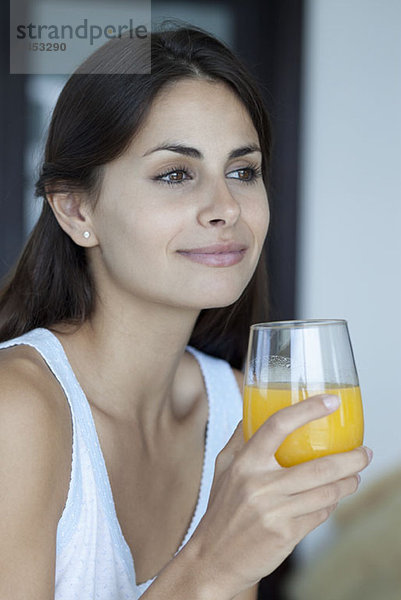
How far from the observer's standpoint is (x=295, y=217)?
3.36 m

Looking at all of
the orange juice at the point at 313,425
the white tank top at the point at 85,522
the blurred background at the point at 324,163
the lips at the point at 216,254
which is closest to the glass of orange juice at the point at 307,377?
the orange juice at the point at 313,425

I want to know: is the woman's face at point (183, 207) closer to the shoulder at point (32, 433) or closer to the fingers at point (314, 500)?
the shoulder at point (32, 433)

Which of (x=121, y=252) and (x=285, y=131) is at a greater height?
(x=285, y=131)

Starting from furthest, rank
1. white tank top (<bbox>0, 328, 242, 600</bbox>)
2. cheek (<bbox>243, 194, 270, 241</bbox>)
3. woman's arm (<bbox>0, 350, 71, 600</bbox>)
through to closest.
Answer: cheek (<bbox>243, 194, 270, 241</bbox>)
white tank top (<bbox>0, 328, 242, 600</bbox>)
woman's arm (<bbox>0, 350, 71, 600</bbox>)

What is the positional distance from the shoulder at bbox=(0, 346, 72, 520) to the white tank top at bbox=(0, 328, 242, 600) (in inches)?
1.8

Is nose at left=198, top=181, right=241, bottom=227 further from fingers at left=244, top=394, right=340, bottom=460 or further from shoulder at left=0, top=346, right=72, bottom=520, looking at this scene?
fingers at left=244, top=394, right=340, bottom=460

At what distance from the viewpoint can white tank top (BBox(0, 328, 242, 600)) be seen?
1.46 m

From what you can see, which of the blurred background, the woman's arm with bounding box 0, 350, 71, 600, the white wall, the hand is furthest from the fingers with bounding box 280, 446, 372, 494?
the white wall

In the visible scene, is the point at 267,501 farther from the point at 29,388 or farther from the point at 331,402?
the point at 29,388

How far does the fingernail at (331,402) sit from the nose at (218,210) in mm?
532

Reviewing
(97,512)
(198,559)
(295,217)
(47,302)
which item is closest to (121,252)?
(47,302)

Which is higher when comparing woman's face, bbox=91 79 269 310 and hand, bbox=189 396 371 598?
woman's face, bbox=91 79 269 310

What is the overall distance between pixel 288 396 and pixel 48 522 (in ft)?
1.60

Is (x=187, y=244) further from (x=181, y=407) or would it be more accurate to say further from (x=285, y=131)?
(x=285, y=131)
